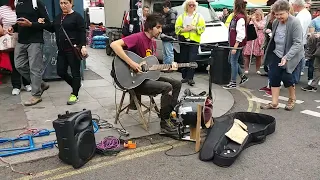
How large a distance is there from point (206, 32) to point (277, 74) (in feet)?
12.9

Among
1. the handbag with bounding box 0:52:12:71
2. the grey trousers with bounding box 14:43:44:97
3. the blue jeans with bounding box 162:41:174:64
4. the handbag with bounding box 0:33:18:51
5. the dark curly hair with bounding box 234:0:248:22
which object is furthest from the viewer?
the blue jeans with bounding box 162:41:174:64

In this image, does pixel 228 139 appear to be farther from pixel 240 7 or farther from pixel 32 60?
pixel 240 7

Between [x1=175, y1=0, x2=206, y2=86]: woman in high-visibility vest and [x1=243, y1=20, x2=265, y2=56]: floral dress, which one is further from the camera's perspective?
[x1=243, y1=20, x2=265, y2=56]: floral dress

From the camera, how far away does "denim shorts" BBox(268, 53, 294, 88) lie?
213 inches

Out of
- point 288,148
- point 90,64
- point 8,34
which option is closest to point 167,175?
point 288,148

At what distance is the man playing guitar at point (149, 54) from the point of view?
166 inches

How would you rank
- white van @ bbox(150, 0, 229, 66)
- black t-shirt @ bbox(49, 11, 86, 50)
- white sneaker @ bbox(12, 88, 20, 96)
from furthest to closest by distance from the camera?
white van @ bbox(150, 0, 229, 66) < white sneaker @ bbox(12, 88, 20, 96) < black t-shirt @ bbox(49, 11, 86, 50)

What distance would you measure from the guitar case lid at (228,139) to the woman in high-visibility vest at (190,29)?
2700mm

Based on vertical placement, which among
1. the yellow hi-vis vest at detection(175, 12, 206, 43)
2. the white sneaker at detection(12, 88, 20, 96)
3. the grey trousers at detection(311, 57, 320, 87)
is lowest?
the white sneaker at detection(12, 88, 20, 96)

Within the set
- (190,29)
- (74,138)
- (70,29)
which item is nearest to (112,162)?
(74,138)

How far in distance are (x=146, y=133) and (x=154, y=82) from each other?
2.40 feet

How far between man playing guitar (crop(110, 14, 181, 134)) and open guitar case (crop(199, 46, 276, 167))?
0.64 metres

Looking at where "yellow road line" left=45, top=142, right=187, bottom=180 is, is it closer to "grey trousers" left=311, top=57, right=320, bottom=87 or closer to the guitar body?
the guitar body

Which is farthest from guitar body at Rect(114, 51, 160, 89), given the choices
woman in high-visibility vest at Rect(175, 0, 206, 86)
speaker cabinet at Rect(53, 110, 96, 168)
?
woman in high-visibility vest at Rect(175, 0, 206, 86)
